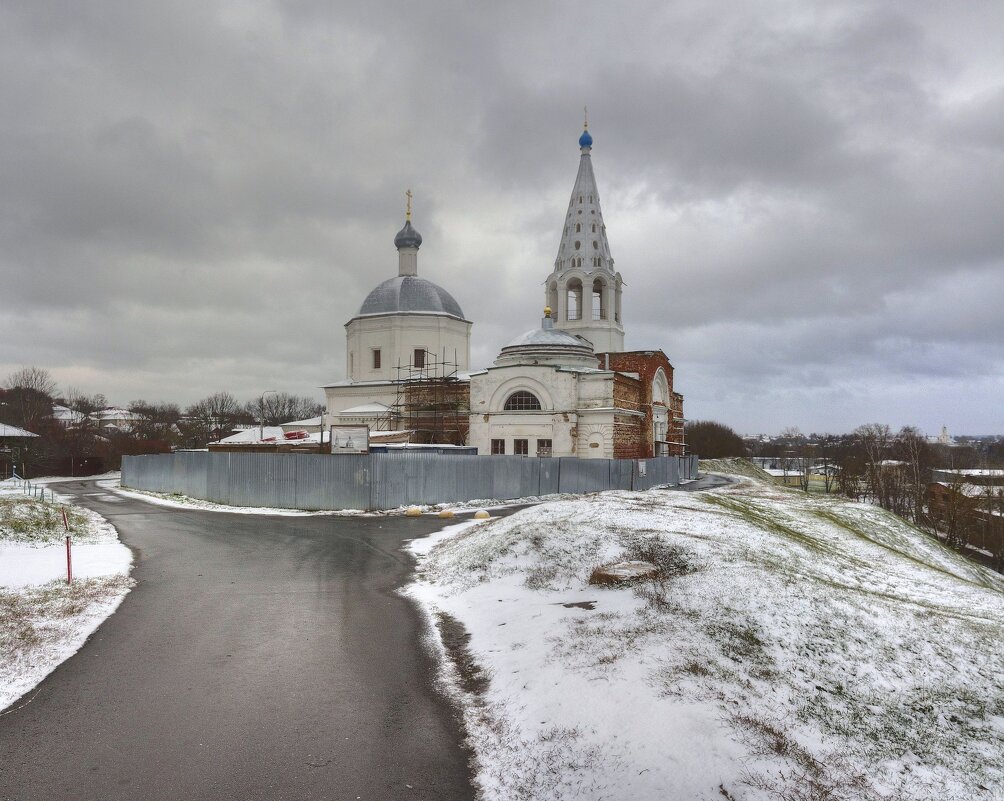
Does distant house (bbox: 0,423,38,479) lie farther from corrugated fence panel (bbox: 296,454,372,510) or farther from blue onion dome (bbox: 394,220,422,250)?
corrugated fence panel (bbox: 296,454,372,510)

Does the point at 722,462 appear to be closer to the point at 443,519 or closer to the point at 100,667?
the point at 443,519

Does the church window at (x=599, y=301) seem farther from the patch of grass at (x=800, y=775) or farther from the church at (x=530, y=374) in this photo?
the patch of grass at (x=800, y=775)

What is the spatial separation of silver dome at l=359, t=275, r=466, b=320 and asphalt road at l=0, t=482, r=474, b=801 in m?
32.3

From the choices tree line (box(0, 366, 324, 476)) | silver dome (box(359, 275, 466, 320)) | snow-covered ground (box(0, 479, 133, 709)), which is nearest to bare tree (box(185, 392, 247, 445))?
tree line (box(0, 366, 324, 476))

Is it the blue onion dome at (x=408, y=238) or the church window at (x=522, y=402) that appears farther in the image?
the blue onion dome at (x=408, y=238)

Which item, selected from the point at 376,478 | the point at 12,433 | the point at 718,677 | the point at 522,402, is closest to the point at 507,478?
the point at 376,478

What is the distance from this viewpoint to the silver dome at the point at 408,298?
43.1 meters

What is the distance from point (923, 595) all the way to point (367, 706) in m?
8.68

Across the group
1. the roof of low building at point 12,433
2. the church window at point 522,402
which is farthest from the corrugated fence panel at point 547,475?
the roof of low building at point 12,433

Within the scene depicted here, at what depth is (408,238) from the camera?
1801 inches

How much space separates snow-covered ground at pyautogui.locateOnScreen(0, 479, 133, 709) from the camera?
7.61 meters

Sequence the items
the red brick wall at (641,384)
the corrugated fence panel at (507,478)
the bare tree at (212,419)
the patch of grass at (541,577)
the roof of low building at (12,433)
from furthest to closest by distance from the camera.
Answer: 1. the bare tree at (212,419)
2. the roof of low building at (12,433)
3. the red brick wall at (641,384)
4. the corrugated fence panel at (507,478)
5. the patch of grass at (541,577)

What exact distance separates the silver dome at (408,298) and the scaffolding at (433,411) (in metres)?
5.29

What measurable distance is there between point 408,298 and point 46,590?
112 feet
